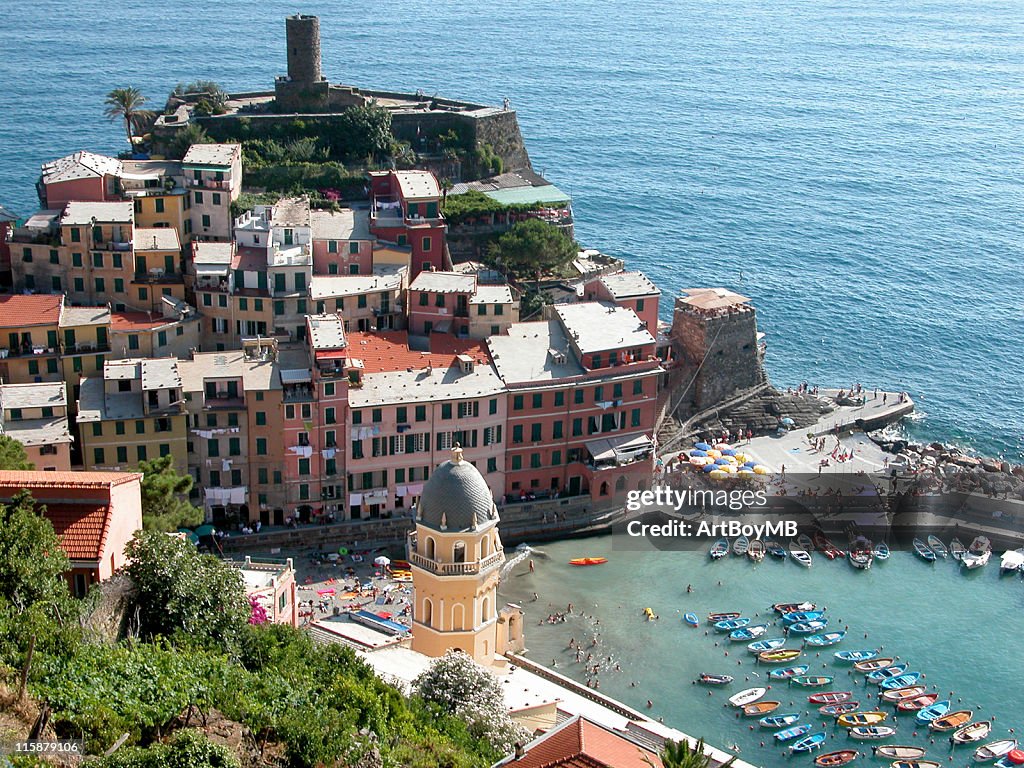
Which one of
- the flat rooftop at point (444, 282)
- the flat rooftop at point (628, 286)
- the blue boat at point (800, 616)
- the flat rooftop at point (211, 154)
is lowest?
the blue boat at point (800, 616)

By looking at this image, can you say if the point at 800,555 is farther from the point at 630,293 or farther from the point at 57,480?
the point at 57,480

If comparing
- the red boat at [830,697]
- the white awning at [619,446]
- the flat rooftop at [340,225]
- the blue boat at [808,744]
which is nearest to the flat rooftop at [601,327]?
the white awning at [619,446]

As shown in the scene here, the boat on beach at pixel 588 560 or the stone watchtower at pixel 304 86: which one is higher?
the stone watchtower at pixel 304 86

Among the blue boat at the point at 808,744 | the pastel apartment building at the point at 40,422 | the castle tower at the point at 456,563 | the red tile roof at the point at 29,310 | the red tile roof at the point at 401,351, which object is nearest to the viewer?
the castle tower at the point at 456,563

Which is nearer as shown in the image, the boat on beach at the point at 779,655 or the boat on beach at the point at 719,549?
the boat on beach at the point at 779,655

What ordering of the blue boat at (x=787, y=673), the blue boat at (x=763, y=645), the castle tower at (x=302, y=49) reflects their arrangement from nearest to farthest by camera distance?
1. the blue boat at (x=787, y=673)
2. the blue boat at (x=763, y=645)
3. the castle tower at (x=302, y=49)

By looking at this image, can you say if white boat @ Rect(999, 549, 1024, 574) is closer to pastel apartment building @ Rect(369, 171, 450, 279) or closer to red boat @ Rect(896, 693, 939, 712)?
red boat @ Rect(896, 693, 939, 712)

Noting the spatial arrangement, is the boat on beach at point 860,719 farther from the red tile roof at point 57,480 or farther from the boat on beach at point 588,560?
the red tile roof at point 57,480
